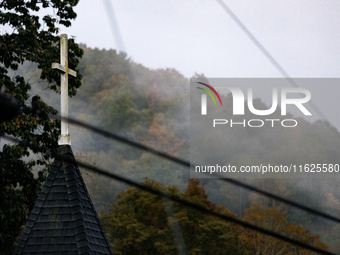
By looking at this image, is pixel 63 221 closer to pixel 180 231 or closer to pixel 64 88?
pixel 64 88

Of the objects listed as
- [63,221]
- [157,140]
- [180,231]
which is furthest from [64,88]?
[157,140]

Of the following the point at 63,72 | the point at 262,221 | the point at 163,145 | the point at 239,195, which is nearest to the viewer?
the point at 63,72

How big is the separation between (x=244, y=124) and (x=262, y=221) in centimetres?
1368

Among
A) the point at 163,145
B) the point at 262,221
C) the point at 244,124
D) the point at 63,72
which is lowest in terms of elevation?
the point at 262,221

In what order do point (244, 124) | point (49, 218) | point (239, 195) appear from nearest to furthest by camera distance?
point (49, 218), point (239, 195), point (244, 124)

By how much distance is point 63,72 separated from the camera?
766 centimetres

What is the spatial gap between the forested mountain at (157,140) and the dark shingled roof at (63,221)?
987 inches

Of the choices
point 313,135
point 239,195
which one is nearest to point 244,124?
point 313,135

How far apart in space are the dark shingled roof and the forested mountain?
82.3 feet

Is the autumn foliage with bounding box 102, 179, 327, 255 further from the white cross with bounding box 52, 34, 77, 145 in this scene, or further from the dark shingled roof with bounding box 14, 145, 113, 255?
the dark shingled roof with bounding box 14, 145, 113, 255

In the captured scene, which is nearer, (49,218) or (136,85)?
(49,218)

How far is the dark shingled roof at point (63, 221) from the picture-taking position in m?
6.36

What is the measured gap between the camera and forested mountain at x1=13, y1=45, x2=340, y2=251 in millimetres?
34906

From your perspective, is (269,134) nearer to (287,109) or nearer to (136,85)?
(287,109)
